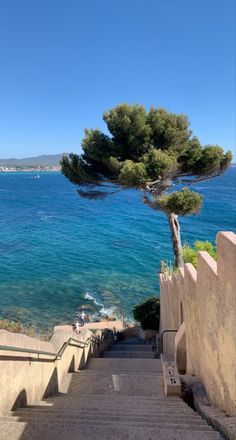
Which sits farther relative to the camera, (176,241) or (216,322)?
(176,241)

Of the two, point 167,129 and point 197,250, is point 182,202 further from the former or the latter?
point 167,129

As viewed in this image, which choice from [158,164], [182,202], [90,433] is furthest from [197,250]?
[90,433]

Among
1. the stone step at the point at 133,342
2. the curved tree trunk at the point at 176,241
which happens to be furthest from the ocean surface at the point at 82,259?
the curved tree trunk at the point at 176,241

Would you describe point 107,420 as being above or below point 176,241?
below

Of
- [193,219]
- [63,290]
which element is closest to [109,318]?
[63,290]

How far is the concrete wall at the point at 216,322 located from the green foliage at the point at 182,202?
23.8 feet

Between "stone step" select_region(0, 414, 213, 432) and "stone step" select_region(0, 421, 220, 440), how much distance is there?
0.08 m

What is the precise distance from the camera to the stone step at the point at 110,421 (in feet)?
10.7

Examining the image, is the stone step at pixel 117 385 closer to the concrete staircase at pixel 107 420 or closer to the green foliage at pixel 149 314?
the concrete staircase at pixel 107 420

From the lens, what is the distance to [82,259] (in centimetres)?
2994

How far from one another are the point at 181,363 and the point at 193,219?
40.2 metres

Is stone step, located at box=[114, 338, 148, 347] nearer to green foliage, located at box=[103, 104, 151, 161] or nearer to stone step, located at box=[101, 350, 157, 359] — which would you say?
stone step, located at box=[101, 350, 157, 359]

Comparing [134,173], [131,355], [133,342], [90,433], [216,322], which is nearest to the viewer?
[90,433]

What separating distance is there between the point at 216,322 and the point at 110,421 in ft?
4.60
